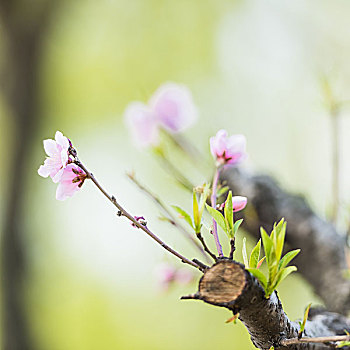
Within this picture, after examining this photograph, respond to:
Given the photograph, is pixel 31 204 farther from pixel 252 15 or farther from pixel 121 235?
pixel 252 15

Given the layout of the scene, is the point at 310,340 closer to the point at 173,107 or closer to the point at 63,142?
the point at 63,142

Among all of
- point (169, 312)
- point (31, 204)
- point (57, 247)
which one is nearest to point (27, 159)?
point (31, 204)

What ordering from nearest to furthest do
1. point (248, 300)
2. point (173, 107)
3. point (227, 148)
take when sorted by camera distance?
point (248, 300) < point (227, 148) < point (173, 107)

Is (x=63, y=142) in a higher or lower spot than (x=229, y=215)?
higher

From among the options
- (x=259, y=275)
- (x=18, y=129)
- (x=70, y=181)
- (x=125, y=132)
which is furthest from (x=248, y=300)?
(x=125, y=132)

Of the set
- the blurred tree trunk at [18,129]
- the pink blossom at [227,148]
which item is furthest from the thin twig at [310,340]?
the blurred tree trunk at [18,129]
